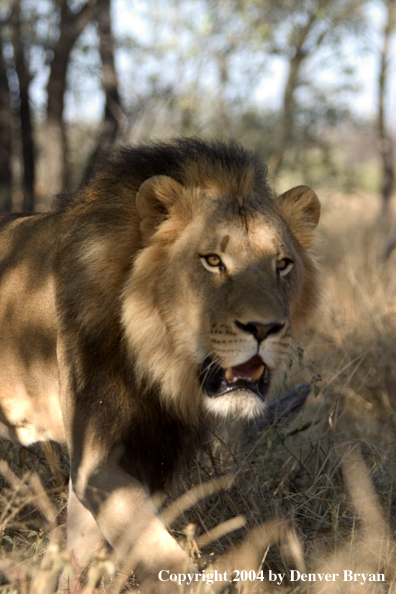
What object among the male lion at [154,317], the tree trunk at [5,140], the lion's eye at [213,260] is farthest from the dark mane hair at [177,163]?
the tree trunk at [5,140]

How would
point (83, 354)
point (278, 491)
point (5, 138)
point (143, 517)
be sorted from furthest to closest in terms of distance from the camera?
1. point (5, 138)
2. point (278, 491)
3. point (83, 354)
4. point (143, 517)

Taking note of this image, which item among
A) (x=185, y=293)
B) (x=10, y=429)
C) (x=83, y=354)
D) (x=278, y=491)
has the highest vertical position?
(x=185, y=293)

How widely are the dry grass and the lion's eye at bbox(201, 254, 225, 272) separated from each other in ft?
2.99

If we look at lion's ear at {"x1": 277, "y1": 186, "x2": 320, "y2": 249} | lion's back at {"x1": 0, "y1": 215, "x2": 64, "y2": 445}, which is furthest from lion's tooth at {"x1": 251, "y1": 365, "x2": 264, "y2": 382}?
lion's back at {"x1": 0, "y1": 215, "x2": 64, "y2": 445}

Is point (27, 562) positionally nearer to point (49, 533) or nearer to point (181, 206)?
point (49, 533)

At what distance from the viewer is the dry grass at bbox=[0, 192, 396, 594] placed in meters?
3.40

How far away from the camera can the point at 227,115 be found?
14.3 m

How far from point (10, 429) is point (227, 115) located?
1150cm

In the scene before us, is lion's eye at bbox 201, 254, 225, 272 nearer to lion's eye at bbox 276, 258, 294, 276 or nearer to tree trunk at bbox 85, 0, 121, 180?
lion's eye at bbox 276, 258, 294, 276

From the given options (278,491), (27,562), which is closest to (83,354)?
(27,562)

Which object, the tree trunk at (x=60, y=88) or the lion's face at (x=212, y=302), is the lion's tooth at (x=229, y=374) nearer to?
the lion's face at (x=212, y=302)

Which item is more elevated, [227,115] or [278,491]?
[227,115]

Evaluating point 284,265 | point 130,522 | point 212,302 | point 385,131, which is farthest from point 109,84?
point 130,522

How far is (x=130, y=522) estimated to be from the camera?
114 inches
